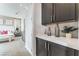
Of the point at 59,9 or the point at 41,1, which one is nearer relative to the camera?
the point at 41,1

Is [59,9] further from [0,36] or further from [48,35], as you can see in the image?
[0,36]

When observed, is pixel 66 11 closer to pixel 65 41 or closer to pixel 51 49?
pixel 65 41

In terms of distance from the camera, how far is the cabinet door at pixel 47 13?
1.87 m

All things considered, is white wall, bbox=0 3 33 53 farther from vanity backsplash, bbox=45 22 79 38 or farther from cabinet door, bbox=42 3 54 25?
vanity backsplash, bbox=45 22 79 38

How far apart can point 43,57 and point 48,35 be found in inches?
17.7

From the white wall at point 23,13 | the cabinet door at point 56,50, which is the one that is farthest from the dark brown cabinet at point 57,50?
the white wall at point 23,13

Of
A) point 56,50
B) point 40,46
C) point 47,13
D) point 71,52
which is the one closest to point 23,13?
point 47,13

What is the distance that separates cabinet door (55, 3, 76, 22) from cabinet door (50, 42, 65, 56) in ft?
1.52

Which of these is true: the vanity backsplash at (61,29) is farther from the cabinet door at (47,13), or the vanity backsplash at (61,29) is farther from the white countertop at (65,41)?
the white countertop at (65,41)

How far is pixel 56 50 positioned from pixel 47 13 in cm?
68

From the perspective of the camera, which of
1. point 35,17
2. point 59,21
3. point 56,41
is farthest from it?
point 59,21

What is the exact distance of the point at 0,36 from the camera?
1.75 metres

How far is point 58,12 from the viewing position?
2057 millimetres

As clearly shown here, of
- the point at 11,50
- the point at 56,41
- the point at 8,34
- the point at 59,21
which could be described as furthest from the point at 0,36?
the point at 59,21
